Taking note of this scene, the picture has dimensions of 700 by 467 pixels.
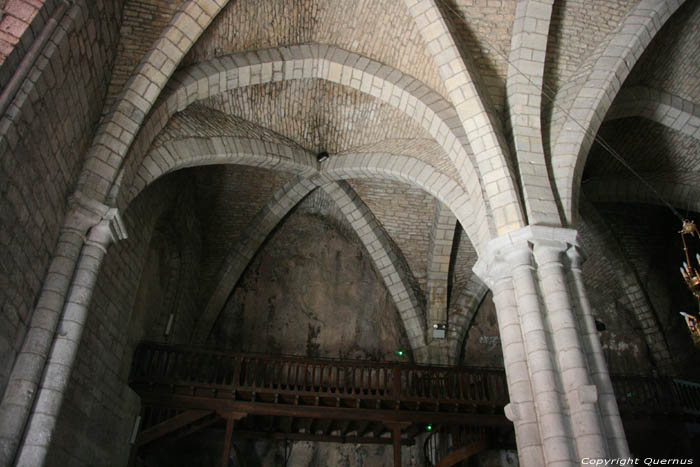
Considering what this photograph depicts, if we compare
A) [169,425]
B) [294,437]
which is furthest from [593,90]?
[169,425]

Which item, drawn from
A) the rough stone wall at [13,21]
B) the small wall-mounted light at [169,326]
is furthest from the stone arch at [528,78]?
the small wall-mounted light at [169,326]

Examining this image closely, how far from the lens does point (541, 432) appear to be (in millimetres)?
5730

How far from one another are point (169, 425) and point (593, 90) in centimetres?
866

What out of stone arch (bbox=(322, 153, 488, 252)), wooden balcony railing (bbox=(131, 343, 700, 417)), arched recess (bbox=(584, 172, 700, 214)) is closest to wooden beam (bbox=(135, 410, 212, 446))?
wooden balcony railing (bbox=(131, 343, 700, 417))

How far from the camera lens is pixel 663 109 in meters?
9.66

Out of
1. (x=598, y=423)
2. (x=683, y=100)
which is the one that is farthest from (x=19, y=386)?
(x=683, y=100)

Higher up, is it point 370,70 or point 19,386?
point 370,70

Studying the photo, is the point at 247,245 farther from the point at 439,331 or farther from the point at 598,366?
the point at 598,366

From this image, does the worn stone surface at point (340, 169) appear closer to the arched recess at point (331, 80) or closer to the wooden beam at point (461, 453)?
the arched recess at point (331, 80)

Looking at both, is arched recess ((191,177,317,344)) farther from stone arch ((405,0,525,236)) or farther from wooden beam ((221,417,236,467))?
stone arch ((405,0,525,236))

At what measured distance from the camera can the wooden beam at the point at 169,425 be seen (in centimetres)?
962

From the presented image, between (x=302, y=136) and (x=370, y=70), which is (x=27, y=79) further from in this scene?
(x=302, y=136)

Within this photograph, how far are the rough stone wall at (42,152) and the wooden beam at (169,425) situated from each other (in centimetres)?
454

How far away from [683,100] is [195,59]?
819 cm
